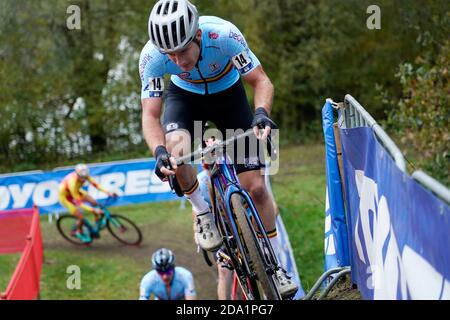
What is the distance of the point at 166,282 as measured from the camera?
11.6m

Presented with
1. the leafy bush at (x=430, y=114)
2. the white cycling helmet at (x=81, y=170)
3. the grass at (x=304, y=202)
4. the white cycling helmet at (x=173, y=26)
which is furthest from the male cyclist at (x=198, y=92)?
the white cycling helmet at (x=81, y=170)

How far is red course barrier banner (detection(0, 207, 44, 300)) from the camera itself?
36.8 feet

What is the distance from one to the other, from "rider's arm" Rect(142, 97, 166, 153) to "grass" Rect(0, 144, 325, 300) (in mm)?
7570

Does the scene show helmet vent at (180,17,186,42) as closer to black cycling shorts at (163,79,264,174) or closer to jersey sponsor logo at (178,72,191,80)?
jersey sponsor logo at (178,72,191,80)

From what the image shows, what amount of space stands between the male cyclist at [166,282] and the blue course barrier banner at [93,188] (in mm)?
7344

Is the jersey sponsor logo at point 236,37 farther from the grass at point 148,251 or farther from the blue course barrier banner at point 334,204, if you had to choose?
the grass at point 148,251

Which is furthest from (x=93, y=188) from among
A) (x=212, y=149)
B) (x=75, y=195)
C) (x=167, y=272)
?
(x=212, y=149)

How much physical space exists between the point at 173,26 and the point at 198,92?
891mm

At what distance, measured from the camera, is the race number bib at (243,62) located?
5.70 m

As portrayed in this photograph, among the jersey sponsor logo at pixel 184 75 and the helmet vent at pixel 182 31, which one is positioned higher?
the helmet vent at pixel 182 31

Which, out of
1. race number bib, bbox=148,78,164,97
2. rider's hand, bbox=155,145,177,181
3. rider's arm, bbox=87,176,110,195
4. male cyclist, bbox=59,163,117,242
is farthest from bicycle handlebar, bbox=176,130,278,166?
rider's arm, bbox=87,176,110,195

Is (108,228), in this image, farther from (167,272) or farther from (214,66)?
(214,66)
